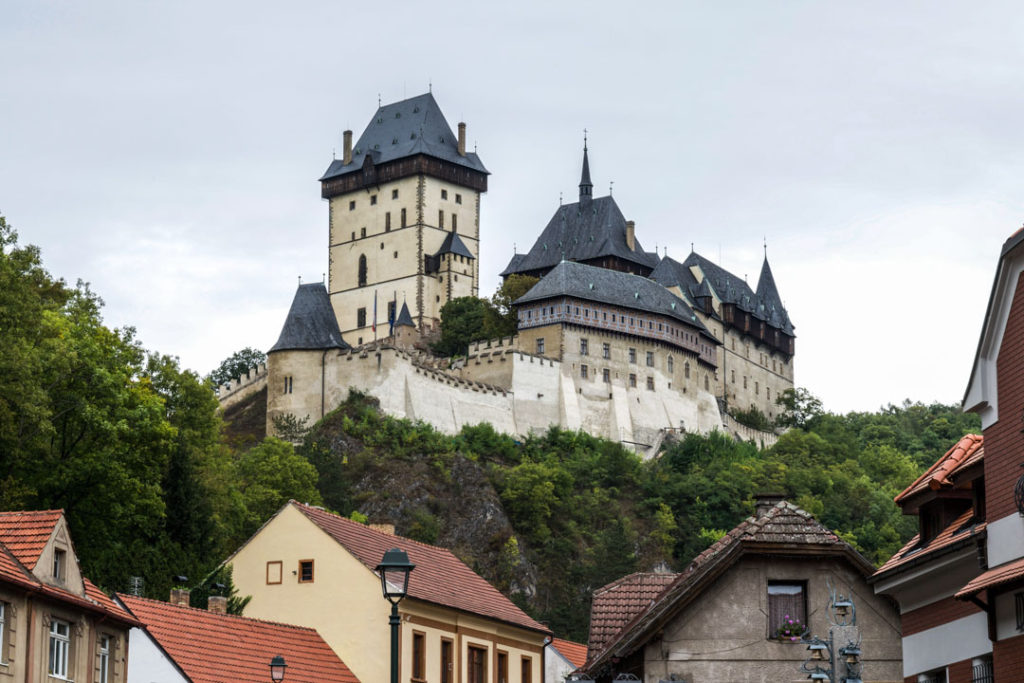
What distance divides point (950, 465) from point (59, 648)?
15.3 m

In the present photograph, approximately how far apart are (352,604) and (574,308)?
7881cm

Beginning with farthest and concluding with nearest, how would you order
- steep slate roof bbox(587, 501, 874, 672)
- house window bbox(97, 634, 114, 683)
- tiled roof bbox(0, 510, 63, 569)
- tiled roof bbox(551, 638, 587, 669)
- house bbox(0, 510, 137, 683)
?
tiled roof bbox(551, 638, 587, 669), house window bbox(97, 634, 114, 683), tiled roof bbox(0, 510, 63, 569), house bbox(0, 510, 137, 683), steep slate roof bbox(587, 501, 874, 672)

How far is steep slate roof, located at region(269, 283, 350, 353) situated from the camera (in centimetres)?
11412

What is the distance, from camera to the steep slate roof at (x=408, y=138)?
441ft

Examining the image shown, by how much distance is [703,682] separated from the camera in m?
27.3

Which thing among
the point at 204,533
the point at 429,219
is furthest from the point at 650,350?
the point at 204,533

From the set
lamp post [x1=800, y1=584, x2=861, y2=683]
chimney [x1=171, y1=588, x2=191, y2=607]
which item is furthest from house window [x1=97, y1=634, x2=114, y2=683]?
lamp post [x1=800, y1=584, x2=861, y2=683]

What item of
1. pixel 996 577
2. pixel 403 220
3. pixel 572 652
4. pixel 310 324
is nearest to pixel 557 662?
pixel 572 652

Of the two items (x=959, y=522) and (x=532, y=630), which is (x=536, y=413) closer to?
(x=532, y=630)

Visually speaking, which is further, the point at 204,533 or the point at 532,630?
the point at 204,533

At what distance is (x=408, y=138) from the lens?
13512cm

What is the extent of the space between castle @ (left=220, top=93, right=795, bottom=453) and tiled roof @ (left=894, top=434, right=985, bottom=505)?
85207 mm

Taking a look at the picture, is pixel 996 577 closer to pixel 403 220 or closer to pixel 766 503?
pixel 766 503

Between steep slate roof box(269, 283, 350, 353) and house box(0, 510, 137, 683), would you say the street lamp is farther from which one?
steep slate roof box(269, 283, 350, 353)
